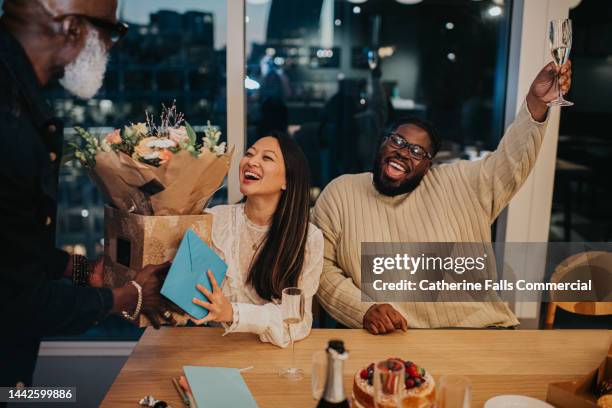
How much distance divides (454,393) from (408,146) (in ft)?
4.35

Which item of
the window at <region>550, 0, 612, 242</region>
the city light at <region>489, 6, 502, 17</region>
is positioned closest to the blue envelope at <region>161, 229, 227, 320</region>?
the city light at <region>489, 6, 502, 17</region>

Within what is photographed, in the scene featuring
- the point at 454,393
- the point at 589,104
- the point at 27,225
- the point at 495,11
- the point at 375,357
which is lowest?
the point at 375,357

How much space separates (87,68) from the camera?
1508 millimetres

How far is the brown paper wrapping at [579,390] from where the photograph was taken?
4.41ft

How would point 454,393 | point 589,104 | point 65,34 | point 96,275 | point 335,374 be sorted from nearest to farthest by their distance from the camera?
point 335,374
point 454,393
point 65,34
point 96,275
point 589,104

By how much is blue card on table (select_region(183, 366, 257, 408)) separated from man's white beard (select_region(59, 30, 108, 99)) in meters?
0.86

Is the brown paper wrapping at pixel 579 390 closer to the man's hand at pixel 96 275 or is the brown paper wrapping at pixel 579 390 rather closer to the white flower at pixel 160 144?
the white flower at pixel 160 144

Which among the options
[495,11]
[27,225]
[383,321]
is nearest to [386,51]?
[495,11]

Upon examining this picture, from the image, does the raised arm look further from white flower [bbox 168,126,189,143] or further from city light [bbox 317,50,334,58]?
white flower [bbox 168,126,189,143]

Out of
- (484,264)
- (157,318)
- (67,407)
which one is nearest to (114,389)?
(157,318)

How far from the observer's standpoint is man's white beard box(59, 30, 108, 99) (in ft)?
4.78

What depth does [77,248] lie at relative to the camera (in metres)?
3.34

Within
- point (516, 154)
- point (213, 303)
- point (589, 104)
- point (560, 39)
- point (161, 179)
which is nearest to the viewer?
point (161, 179)

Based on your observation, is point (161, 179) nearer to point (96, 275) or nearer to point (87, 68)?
point (87, 68)
